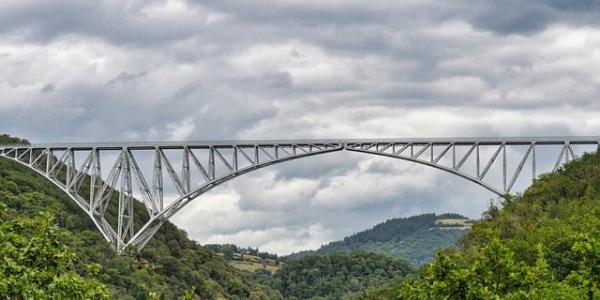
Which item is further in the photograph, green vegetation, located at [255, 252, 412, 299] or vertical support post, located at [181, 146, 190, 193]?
green vegetation, located at [255, 252, 412, 299]

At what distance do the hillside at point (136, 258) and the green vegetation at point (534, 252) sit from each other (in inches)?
830

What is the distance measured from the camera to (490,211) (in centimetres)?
10044

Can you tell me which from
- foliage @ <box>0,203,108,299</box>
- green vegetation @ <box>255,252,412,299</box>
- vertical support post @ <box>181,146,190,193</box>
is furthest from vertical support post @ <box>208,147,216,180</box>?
green vegetation @ <box>255,252,412,299</box>

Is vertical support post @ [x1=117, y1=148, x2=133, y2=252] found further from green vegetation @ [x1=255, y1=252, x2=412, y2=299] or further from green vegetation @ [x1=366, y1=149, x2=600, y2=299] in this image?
green vegetation @ [x1=255, y1=252, x2=412, y2=299]

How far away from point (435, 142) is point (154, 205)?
928 inches

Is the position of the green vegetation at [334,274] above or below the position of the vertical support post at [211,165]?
below

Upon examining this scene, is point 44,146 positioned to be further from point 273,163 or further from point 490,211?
point 490,211

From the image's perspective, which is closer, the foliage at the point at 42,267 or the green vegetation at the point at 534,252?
the foliage at the point at 42,267

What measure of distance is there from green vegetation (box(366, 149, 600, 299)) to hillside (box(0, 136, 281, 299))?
21091 mm

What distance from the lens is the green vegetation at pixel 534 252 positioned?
35562 millimetres

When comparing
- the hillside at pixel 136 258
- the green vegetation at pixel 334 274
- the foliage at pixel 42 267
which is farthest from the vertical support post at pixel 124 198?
the green vegetation at pixel 334 274

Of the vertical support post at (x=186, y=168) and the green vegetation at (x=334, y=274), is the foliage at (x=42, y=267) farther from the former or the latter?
the green vegetation at (x=334, y=274)

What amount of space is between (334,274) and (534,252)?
11585cm

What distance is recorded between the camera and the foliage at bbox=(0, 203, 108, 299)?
3086 cm
